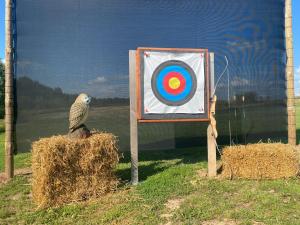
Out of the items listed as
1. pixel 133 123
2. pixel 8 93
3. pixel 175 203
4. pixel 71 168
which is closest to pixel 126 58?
pixel 133 123

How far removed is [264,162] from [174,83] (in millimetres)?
1575

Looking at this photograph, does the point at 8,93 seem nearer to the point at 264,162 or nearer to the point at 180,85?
the point at 180,85

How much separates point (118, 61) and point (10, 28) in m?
1.72

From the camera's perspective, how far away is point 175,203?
13.1ft

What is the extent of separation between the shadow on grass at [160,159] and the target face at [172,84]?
0.91 m

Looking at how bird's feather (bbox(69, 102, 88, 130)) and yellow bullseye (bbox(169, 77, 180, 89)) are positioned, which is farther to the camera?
yellow bullseye (bbox(169, 77, 180, 89))

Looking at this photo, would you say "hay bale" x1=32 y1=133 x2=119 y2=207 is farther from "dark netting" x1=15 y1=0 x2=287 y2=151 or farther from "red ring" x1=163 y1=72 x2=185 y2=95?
"dark netting" x1=15 y1=0 x2=287 y2=151

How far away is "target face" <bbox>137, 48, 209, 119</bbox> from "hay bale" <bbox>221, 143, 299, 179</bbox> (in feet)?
2.46

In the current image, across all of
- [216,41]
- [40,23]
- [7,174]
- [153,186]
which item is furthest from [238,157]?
[40,23]

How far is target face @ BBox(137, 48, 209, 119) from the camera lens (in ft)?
16.4

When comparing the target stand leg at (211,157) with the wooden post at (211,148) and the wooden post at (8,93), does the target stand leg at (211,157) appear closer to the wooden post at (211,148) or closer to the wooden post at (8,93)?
the wooden post at (211,148)

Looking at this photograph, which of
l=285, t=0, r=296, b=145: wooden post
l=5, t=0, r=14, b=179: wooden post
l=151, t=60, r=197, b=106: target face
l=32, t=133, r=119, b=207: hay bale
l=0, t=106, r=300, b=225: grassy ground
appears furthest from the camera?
l=285, t=0, r=296, b=145: wooden post

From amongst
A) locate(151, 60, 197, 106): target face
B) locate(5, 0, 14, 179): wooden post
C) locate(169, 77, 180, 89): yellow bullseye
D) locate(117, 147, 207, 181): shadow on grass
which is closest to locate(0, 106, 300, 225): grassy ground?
locate(117, 147, 207, 181): shadow on grass

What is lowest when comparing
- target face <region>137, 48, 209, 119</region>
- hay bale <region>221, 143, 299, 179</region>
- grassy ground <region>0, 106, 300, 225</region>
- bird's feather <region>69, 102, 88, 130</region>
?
grassy ground <region>0, 106, 300, 225</region>
